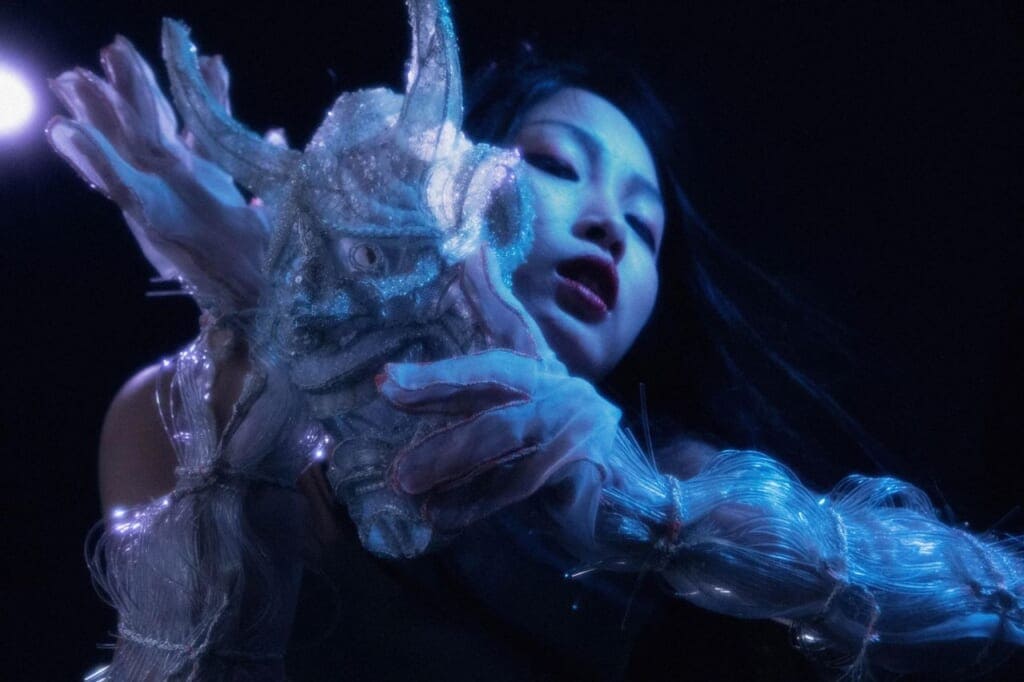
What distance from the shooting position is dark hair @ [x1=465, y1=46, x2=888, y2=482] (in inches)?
39.0

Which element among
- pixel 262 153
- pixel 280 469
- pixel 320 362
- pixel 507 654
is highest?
pixel 262 153

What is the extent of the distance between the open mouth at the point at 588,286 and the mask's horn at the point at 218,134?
266mm

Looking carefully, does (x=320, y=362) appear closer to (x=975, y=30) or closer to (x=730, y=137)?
(x=730, y=137)

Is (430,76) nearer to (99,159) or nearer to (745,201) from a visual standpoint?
(99,159)

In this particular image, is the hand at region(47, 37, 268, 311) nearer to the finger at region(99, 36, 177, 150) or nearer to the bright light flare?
the finger at region(99, 36, 177, 150)

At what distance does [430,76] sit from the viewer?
66cm

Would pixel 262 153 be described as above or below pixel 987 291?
above

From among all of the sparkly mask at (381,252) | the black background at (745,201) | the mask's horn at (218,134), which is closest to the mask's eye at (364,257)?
the sparkly mask at (381,252)

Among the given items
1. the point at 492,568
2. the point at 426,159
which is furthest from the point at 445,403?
the point at 492,568

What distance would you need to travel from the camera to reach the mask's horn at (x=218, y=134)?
71 cm

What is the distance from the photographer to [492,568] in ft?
2.65

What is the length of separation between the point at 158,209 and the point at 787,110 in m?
0.75

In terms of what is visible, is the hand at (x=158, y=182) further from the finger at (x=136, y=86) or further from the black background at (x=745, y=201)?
the black background at (x=745, y=201)

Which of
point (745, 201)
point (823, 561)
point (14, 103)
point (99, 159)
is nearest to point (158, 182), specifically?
point (99, 159)
